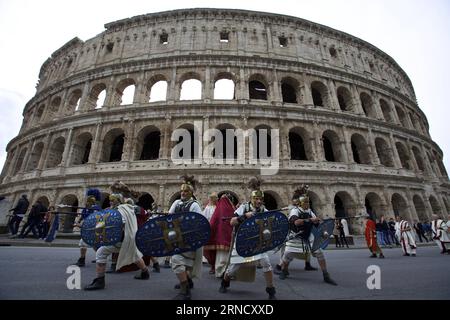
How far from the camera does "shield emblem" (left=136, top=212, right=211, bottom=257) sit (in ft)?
8.89

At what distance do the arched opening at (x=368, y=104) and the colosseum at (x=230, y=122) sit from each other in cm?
9

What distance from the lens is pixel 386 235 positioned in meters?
12.2

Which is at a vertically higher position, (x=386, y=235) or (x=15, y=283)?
(x=386, y=235)

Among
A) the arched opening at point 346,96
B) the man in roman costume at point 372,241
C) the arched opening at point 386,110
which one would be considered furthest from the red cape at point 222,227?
the arched opening at point 386,110

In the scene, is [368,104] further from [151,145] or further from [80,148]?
[80,148]

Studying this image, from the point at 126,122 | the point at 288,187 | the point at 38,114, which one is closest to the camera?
the point at 288,187

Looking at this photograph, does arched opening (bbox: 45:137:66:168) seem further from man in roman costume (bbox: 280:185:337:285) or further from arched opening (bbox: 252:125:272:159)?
man in roman costume (bbox: 280:185:337:285)

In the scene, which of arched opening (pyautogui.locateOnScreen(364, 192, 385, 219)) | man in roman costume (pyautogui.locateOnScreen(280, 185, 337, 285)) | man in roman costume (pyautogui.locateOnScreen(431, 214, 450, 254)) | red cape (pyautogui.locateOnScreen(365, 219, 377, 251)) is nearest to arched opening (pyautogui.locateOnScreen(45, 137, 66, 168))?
man in roman costume (pyautogui.locateOnScreen(280, 185, 337, 285))

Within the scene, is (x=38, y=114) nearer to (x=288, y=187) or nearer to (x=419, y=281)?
(x=288, y=187)

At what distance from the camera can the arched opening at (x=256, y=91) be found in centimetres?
1964

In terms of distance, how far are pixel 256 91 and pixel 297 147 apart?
265 inches

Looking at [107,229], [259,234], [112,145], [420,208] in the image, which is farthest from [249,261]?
[420,208]
